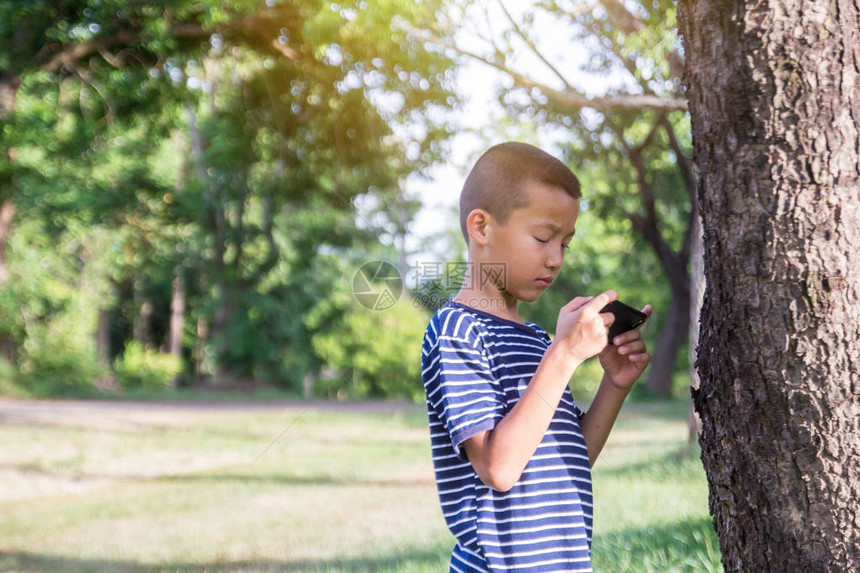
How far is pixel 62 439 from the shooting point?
11992 mm

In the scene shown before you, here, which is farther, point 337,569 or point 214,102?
point 214,102

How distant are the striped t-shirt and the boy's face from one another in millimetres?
98

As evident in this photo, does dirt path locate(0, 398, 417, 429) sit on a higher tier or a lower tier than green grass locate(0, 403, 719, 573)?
lower

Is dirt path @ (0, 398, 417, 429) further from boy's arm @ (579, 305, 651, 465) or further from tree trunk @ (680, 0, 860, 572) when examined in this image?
tree trunk @ (680, 0, 860, 572)

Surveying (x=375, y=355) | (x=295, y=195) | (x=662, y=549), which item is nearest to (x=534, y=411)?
(x=662, y=549)

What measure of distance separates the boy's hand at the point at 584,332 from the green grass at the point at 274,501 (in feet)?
6.16

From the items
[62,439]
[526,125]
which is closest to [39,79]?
[62,439]

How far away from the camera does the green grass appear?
4688mm

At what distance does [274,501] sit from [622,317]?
6216 millimetres

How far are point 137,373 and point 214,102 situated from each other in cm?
990

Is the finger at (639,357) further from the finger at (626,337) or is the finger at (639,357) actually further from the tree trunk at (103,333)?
the tree trunk at (103,333)

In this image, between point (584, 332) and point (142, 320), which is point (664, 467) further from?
point (142, 320)

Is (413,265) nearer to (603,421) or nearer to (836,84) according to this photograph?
(603,421)

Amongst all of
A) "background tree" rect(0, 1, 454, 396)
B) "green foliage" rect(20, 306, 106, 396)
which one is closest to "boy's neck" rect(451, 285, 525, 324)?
"background tree" rect(0, 1, 454, 396)
